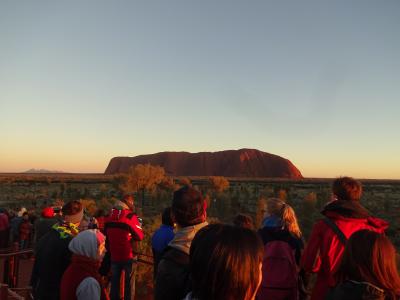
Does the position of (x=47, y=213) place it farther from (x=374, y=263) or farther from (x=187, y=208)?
(x=374, y=263)

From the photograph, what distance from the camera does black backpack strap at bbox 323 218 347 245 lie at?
304 cm

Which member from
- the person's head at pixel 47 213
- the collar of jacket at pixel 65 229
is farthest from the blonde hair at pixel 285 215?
the person's head at pixel 47 213

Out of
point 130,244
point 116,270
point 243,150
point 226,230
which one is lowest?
point 116,270

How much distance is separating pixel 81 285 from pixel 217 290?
69.3 inches

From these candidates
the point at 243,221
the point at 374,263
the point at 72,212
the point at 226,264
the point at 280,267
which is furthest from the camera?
the point at 72,212

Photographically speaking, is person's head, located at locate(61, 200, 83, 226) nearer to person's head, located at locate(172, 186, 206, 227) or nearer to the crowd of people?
the crowd of people

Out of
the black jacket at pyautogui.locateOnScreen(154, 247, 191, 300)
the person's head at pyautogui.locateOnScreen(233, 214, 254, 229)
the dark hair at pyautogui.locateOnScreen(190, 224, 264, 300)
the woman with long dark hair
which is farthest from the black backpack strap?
the dark hair at pyautogui.locateOnScreen(190, 224, 264, 300)

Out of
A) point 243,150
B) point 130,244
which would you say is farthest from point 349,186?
point 243,150

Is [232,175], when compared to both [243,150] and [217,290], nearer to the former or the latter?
[243,150]

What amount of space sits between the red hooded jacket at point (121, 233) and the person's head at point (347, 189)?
129 inches

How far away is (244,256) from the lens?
1.46m

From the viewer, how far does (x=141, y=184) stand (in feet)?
133

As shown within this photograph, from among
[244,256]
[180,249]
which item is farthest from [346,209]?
[244,256]

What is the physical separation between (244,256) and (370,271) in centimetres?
94
